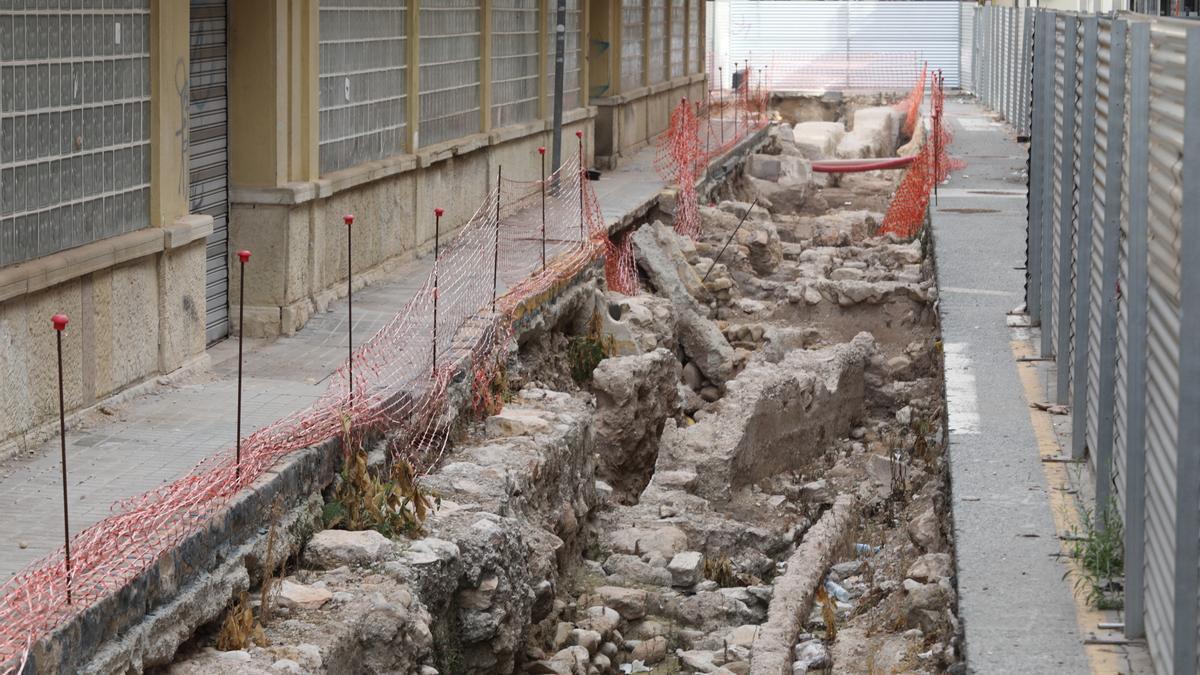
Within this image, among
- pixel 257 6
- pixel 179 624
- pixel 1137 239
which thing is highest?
pixel 257 6

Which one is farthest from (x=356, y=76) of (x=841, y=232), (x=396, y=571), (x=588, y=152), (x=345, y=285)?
(x=841, y=232)

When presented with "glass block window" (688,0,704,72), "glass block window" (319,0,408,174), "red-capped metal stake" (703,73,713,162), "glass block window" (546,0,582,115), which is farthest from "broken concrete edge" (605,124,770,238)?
"glass block window" (319,0,408,174)

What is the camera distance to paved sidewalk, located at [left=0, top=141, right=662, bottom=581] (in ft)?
24.9

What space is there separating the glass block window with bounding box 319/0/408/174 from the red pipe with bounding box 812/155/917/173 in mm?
16545

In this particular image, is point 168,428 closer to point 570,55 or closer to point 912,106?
point 570,55

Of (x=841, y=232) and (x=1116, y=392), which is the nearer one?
(x=1116, y=392)

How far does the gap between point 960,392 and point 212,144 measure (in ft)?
17.5

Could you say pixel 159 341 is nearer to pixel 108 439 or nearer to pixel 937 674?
pixel 108 439

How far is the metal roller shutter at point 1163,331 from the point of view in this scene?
20.5 ft

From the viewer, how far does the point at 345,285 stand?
13.4m

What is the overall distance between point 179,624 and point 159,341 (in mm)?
3643

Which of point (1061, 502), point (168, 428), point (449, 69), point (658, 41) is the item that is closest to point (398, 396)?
point (168, 428)

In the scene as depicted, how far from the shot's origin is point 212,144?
11969 mm

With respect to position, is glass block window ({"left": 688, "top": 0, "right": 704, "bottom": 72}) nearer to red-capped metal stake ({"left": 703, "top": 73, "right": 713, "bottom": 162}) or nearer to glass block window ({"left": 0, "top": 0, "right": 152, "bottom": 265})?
red-capped metal stake ({"left": 703, "top": 73, "right": 713, "bottom": 162})
